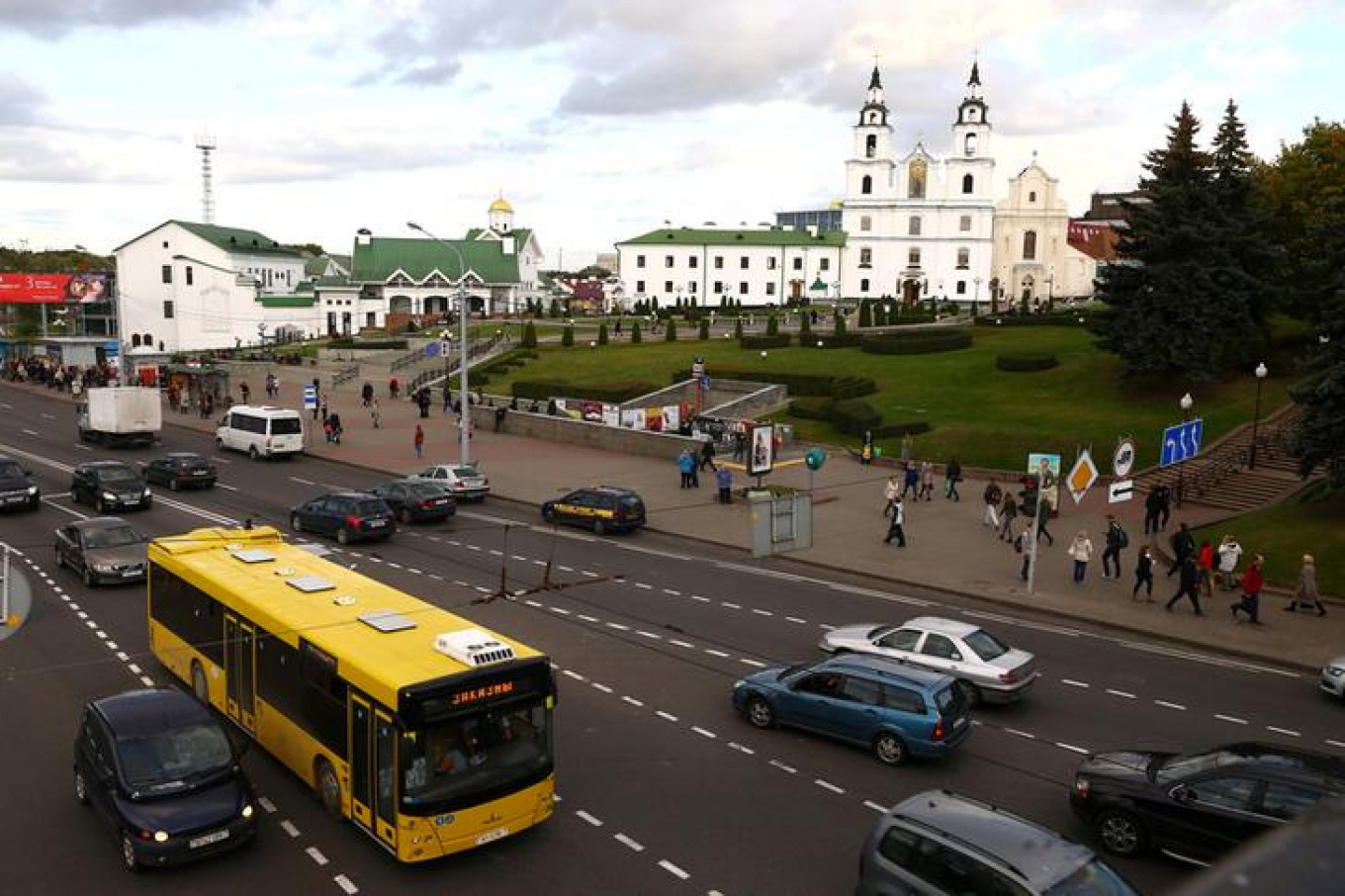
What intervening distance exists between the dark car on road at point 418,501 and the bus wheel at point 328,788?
62.2 ft

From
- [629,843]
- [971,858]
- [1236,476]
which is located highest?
[971,858]

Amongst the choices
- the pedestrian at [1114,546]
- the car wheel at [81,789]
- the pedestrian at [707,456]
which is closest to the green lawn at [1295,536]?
the pedestrian at [1114,546]

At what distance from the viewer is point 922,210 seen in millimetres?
122250

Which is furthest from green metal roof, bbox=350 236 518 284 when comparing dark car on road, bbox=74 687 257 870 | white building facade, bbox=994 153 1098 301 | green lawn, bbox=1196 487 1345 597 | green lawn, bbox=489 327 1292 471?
dark car on road, bbox=74 687 257 870

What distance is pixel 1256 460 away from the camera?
35719 mm

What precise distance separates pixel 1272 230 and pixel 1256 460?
21.1 metres

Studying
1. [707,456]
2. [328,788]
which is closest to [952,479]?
[707,456]

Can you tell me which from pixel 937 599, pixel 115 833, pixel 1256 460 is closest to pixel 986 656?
pixel 937 599

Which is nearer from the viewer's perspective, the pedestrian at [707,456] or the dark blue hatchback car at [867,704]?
the dark blue hatchback car at [867,704]

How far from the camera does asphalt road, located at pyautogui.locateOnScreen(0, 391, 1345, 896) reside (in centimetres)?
1117

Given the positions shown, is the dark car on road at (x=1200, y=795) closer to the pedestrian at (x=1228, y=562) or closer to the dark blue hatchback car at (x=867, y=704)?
the dark blue hatchback car at (x=867, y=704)

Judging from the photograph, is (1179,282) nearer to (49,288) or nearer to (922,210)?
(922,210)

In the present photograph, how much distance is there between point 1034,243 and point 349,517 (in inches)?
4502

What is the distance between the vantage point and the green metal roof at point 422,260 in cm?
11538
